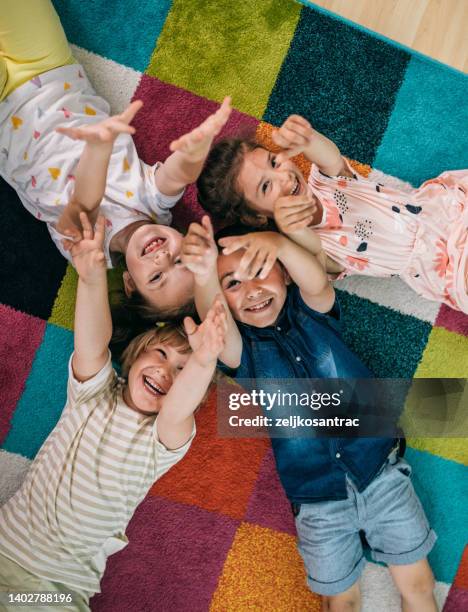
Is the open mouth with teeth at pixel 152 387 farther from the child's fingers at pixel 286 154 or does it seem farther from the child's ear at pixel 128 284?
the child's fingers at pixel 286 154

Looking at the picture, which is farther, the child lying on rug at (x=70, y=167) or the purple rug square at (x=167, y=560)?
the purple rug square at (x=167, y=560)

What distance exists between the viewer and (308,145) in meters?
1.17

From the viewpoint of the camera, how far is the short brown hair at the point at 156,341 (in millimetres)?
1171

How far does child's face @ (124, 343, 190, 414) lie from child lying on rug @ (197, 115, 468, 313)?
1.11ft

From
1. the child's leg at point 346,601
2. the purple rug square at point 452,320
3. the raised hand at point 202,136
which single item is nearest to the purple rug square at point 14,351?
the raised hand at point 202,136

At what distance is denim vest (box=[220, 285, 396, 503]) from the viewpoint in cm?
122

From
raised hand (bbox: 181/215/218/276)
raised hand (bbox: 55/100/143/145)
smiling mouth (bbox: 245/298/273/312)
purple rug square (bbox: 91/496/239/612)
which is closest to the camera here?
raised hand (bbox: 55/100/143/145)

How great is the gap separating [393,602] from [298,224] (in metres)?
0.90

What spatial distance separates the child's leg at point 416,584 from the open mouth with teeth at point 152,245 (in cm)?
86

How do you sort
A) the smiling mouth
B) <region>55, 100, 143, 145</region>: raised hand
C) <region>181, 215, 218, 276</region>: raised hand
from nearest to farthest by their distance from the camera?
<region>55, 100, 143, 145</region>: raised hand → <region>181, 215, 218, 276</region>: raised hand → the smiling mouth

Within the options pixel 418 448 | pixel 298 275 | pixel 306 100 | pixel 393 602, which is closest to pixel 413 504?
pixel 418 448

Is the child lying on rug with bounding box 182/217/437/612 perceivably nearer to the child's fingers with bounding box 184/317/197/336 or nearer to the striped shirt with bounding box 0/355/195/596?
the child's fingers with bounding box 184/317/197/336

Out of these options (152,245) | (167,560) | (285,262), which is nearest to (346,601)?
(167,560)

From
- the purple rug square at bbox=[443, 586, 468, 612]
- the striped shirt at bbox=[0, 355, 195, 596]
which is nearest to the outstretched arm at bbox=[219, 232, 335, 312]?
the striped shirt at bbox=[0, 355, 195, 596]
